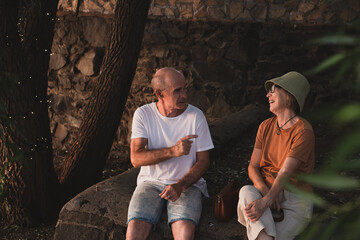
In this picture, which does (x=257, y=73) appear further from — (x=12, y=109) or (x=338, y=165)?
(x=338, y=165)

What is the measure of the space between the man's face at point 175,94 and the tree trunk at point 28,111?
1399 mm

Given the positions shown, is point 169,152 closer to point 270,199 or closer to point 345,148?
point 270,199

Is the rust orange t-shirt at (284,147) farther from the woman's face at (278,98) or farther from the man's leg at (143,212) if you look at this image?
the man's leg at (143,212)

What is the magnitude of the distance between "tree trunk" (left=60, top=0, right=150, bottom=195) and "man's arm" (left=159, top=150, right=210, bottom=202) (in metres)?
1.70

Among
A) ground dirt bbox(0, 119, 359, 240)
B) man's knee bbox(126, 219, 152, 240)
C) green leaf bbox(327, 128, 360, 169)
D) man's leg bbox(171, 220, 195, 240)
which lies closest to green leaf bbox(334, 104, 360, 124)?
green leaf bbox(327, 128, 360, 169)

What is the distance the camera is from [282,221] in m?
2.49

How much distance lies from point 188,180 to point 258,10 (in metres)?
3.56

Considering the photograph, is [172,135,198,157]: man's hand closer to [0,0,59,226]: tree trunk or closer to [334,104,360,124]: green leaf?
[0,0,59,226]: tree trunk

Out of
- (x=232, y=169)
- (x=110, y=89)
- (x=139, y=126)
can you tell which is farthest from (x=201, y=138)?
(x=110, y=89)

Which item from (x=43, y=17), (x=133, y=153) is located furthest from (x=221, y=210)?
(x=43, y=17)

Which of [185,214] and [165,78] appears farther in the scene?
[165,78]

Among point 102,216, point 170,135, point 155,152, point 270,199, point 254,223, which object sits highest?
point 170,135

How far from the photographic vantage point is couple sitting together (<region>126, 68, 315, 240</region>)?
2500 mm

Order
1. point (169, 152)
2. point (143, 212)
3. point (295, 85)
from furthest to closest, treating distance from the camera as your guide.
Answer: point (169, 152), point (143, 212), point (295, 85)
